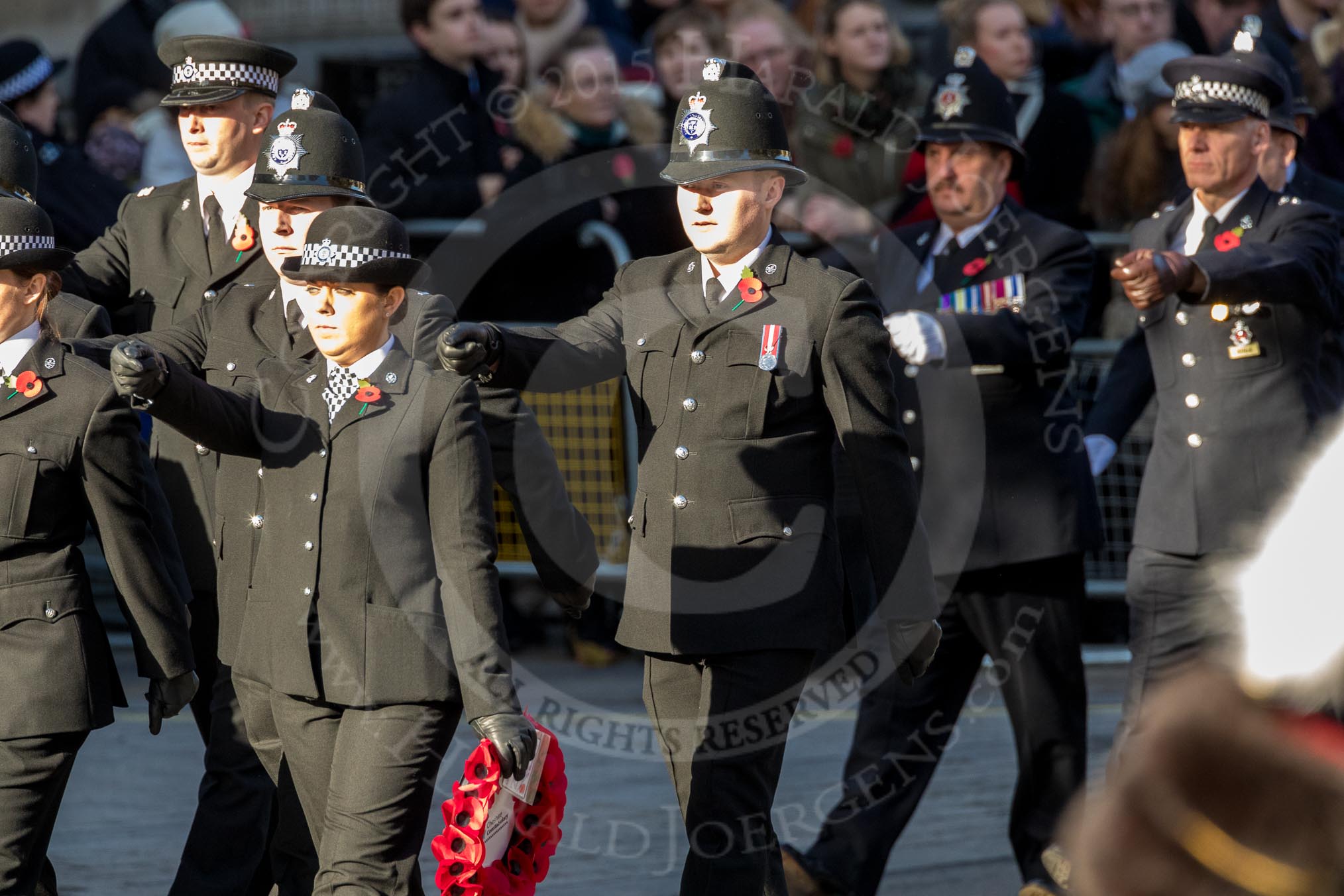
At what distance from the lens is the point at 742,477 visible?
4.67 m

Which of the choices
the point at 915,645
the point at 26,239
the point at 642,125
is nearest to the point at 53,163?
the point at 642,125

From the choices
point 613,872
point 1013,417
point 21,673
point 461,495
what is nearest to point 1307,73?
point 1013,417

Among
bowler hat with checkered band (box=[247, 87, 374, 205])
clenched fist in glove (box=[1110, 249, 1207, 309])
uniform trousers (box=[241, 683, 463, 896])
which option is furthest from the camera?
clenched fist in glove (box=[1110, 249, 1207, 309])

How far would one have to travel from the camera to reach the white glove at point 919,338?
5.56m

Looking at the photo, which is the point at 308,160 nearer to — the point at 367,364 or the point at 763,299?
the point at 367,364

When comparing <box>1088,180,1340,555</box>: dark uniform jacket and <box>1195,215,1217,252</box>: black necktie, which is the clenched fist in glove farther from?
<box>1195,215,1217,252</box>: black necktie

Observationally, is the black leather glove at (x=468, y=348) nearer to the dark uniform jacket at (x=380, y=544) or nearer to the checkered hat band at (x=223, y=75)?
the dark uniform jacket at (x=380, y=544)

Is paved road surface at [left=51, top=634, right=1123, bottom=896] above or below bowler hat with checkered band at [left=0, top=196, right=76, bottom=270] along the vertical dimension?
below

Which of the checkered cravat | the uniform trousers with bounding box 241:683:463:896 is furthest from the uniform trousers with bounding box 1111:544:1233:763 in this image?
the checkered cravat

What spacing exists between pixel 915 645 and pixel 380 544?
1267mm

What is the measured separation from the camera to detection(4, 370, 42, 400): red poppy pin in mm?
4688

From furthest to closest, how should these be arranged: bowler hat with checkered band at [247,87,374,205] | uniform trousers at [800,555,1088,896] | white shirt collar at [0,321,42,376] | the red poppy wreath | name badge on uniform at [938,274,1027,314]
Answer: name badge on uniform at [938,274,1027,314] → uniform trousers at [800,555,1088,896] → bowler hat with checkered band at [247,87,374,205] → white shirt collar at [0,321,42,376] → the red poppy wreath

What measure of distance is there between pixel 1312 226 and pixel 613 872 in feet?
9.00

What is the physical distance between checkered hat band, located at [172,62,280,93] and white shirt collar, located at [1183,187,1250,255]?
8.81ft
